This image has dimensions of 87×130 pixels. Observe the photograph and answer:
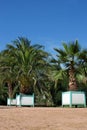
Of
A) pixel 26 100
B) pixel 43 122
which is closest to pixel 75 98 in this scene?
pixel 26 100

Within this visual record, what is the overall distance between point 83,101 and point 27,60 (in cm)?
834

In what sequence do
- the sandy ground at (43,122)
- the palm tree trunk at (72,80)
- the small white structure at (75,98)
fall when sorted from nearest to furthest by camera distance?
the sandy ground at (43,122) → the small white structure at (75,98) → the palm tree trunk at (72,80)

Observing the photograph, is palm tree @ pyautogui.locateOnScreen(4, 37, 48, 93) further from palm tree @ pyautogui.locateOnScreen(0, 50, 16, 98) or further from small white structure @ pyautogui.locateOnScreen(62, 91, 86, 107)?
small white structure @ pyautogui.locateOnScreen(62, 91, 86, 107)

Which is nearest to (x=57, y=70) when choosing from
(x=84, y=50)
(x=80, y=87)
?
(x=84, y=50)

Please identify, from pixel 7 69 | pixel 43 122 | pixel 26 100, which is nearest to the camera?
pixel 43 122

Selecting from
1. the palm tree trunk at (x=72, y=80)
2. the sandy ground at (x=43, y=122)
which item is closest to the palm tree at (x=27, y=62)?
the palm tree trunk at (x=72, y=80)

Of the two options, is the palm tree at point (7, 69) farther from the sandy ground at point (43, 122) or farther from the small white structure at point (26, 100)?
the sandy ground at point (43, 122)

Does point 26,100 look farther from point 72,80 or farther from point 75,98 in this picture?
point 75,98

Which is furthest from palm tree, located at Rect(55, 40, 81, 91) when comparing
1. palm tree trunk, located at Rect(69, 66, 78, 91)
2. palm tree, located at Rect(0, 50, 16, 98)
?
palm tree, located at Rect(0, 50, 16, 98)

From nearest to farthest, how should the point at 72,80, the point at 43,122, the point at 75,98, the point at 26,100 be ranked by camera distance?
1. the point at 43,122
2. the point at 75,98
3. the point at 72,80
4. the point at 26,100

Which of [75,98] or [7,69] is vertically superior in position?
[7,69]

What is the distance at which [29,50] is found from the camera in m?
34.2

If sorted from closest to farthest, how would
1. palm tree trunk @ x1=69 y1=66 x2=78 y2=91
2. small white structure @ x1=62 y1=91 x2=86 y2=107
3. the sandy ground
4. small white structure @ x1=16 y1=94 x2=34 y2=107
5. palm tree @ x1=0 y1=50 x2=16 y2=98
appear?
the sandy ground
small white structure @ x1=62 y1=91 x2=86 y2=107
palm tree trunk @ x1=69 y1=66 x2=78 y2=91
small white structure @ x1=16 y1=94 x2=34 y2=107
palm tree @ x1=0 y1=50 x2=16 y2=98

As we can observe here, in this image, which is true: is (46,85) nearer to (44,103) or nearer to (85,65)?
(44,103)
